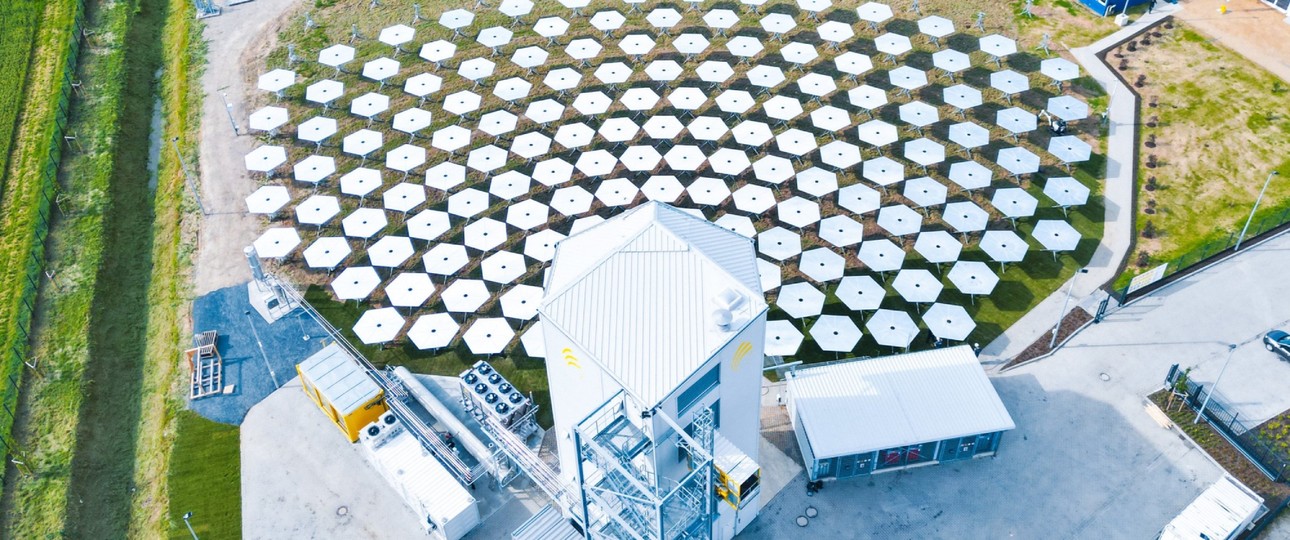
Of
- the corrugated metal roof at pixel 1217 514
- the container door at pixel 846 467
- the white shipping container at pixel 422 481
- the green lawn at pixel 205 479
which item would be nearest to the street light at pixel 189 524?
the green lawn at pixel 205 479

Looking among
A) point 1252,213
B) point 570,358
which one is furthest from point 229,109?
point 1252,213

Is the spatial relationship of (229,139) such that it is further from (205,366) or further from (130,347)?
(205,366)

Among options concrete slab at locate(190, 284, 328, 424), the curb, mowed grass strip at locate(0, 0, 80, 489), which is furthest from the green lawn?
the curb

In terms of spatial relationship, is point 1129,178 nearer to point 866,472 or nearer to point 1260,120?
point 1260,120

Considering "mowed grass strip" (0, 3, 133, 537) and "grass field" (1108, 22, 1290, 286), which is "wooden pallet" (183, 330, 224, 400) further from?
"grass field" (1108, 22, 1290, 286)

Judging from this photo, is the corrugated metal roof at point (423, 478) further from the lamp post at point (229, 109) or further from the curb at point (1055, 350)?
the lamp post at point (229, 109)

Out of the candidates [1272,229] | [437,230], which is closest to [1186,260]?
[1272,229]
